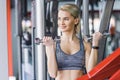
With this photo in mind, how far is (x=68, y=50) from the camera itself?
1079 mm

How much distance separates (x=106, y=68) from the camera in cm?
93

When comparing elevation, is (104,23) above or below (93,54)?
above

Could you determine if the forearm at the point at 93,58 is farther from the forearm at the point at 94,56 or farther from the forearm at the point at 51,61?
the forearm at the point at 51,61

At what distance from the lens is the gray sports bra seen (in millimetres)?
1072

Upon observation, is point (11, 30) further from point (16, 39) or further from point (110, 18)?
point (110, 18)

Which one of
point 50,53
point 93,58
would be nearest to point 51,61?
point 50,53

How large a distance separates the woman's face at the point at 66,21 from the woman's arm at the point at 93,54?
10cm

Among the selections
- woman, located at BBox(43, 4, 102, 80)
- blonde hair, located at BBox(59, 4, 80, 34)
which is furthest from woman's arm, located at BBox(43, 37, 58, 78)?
blonde hair, located at BBox(59, 4, 80, 34)

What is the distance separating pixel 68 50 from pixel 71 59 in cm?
4

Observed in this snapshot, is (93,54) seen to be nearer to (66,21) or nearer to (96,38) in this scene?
(96,38)

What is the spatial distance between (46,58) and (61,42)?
0.09 m

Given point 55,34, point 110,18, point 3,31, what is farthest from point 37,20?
point 110,18

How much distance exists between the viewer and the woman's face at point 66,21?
1.07 metres

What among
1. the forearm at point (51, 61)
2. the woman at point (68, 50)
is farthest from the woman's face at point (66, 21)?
the forearm at point (51, 61)
